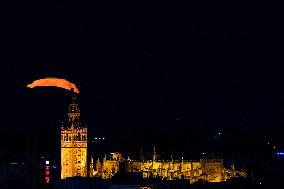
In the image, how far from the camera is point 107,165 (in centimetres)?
8438

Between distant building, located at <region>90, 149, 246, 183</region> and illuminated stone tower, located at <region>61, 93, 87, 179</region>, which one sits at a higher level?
illuminated stone tower, located at <region>61, 93, 87, 179</region>

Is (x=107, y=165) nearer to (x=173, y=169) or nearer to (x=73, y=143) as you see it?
(x=73, y=143)

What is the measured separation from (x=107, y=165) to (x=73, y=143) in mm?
4936

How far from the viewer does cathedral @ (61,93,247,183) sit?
80625 millimetres

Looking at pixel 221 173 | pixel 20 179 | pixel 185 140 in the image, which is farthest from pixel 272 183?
pixel 185 140

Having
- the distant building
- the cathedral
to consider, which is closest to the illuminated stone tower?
the cathedral

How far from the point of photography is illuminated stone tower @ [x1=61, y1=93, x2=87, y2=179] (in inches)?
3194

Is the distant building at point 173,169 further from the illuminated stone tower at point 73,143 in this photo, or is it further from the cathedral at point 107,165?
the illuminated stone tower at point 73,143

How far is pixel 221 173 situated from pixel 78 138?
15692 millimetres

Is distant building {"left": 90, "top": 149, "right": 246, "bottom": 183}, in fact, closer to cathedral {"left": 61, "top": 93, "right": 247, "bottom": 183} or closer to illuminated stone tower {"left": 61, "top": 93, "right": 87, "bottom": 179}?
cathedral {"left": 61, "top": 93, "right": 247, "bottom": 183}

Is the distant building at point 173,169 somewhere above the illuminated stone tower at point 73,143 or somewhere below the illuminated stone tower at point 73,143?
below

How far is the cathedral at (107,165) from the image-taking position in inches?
3174

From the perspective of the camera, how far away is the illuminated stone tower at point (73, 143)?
8112cm

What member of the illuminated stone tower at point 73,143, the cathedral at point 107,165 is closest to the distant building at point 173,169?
the cathedral at point 107,165
